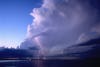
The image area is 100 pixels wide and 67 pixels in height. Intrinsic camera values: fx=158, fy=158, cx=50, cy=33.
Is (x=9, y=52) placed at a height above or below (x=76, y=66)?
above

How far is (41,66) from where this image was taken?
117ft

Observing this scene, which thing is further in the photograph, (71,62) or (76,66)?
(71,62)

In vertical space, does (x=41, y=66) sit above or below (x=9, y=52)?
below

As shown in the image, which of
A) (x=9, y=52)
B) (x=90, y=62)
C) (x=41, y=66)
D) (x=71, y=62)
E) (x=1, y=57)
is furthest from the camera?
(x=9, y=52)

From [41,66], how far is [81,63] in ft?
32.6

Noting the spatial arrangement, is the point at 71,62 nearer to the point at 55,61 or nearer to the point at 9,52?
the point at 55,61

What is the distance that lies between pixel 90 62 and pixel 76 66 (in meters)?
2.53

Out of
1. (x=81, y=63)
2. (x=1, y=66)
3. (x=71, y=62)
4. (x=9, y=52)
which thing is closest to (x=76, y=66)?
(x=81, y=63)

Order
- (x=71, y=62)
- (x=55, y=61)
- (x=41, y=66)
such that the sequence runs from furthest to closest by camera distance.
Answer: (x=55, y=61) → (x=41, y=66) → (x=71, y=62)

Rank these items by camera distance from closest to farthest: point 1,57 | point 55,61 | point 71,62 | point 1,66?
point 1,66
point 71,62
point 55,61
point 1,57

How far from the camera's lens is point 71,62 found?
3244 centimetres

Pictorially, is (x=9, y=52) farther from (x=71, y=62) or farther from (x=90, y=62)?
(x=90, y=62)

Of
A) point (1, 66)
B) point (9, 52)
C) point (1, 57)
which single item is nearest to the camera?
point (1, 66)

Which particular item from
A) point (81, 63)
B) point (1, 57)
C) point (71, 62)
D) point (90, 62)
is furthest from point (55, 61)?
point (1, 57)
